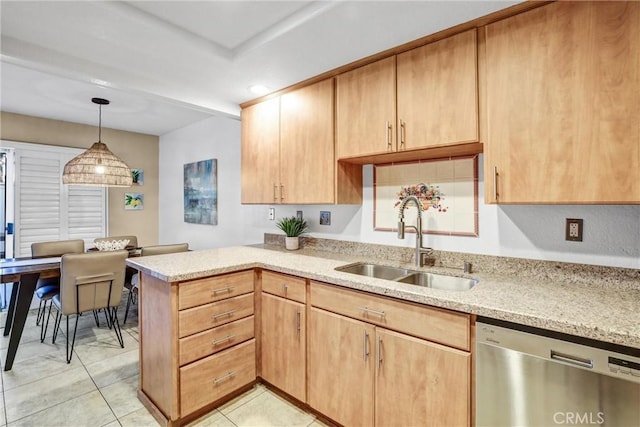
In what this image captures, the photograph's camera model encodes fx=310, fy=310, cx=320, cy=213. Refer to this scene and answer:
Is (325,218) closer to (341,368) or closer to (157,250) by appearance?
(341,368)

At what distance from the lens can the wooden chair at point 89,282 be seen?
97.4 inches

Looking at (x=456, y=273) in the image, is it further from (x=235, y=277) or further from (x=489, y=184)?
(x=235, y=277)

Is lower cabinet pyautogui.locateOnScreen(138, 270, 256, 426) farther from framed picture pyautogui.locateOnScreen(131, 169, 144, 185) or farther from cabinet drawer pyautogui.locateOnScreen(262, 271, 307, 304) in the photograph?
framed picture pyautogui.locateOnScreen(131, 169, 144, 185)

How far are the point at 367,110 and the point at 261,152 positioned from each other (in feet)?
3.40

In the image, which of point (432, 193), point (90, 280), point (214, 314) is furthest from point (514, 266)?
point (90, 280)

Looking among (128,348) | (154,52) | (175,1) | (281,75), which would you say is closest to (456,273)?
(281,75)

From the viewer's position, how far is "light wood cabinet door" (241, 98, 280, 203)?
2.51 metres

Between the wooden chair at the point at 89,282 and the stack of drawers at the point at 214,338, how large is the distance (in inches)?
53.2

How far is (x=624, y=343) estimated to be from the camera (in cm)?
95

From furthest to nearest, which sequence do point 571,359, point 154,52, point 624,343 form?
point 154,52, point 571,359, point 624,343

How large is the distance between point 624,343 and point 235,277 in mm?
1788

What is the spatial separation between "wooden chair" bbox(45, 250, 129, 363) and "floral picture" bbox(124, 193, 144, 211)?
198 centimetres

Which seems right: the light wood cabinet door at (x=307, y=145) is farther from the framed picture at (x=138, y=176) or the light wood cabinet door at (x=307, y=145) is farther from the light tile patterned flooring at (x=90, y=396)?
the framed picture at (x=138, y=176)

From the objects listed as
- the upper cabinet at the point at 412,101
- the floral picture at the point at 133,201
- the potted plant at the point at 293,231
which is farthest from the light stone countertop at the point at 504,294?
the floral picture at the point at 133,201
